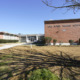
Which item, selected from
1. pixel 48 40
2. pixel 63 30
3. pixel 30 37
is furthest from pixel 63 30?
pixel 30 37

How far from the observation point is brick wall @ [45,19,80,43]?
46.4 feet

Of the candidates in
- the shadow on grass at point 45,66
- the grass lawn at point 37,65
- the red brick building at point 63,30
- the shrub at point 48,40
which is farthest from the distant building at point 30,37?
the shadow on grass at point 45,66

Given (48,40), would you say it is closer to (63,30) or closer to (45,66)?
(63,30)

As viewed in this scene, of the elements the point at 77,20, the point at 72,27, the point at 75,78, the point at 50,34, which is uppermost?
the point at 77,20

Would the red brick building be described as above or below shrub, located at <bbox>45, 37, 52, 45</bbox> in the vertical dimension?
above

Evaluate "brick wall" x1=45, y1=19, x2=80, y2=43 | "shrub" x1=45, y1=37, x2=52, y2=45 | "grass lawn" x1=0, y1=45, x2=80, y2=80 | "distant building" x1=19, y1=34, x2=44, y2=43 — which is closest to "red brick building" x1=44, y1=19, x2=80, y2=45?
"brick wall" x1=45, y1=19, x2=80, y2=43

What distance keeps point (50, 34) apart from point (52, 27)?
1.72 metres

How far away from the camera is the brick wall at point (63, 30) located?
14.1m

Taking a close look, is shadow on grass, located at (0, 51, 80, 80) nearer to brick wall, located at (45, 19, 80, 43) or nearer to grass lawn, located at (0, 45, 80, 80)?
grass lawn, located at (0, 45, 80, 80)

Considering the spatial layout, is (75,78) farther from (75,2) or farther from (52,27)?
(52,27)

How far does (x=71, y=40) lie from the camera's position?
1356 cm

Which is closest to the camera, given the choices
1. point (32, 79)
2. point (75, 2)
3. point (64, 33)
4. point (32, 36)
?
point (32, 79)

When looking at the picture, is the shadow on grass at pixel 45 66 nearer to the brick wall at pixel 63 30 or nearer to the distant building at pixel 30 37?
the brick wall at pixel 63 30

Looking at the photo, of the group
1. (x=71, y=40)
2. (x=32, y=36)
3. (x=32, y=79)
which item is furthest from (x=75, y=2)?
(x=32, y=36)
